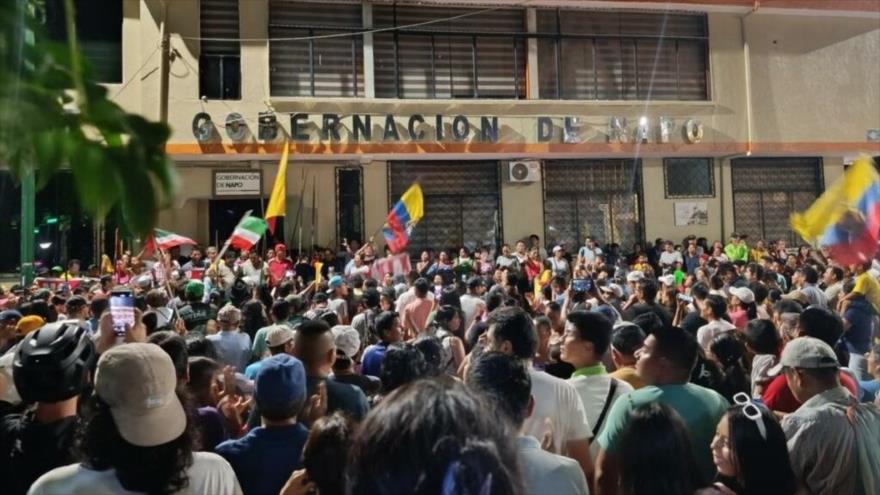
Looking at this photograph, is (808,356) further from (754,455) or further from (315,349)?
(315,349)

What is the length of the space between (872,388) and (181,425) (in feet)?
13.7

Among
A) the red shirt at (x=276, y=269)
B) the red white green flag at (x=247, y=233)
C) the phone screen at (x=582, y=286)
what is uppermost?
the red white green flag at (x=247, y=233)

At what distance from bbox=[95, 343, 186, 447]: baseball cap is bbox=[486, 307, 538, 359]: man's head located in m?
1.85

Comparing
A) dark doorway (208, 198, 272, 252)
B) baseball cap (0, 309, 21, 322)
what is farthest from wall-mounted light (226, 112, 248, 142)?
baseball cap (0, 309, 21, 322)

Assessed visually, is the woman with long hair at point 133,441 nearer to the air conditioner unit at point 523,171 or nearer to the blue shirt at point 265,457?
the blue shirt at point 265,457

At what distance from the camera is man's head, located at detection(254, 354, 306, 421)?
2.93m

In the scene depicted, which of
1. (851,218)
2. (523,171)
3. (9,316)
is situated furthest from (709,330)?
(523,171)

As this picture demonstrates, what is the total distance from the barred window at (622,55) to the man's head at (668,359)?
1329cm

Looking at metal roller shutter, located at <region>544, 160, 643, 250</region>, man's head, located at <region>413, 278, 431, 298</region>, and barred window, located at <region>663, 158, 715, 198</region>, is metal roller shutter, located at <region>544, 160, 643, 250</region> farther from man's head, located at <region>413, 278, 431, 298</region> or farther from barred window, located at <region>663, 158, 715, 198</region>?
man's head, located at <region>413, 278, 431, 298</region>

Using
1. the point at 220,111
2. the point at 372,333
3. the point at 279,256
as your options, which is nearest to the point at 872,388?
the point at 372,333

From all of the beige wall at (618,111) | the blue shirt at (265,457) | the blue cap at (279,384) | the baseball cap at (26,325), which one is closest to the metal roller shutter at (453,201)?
the beige wall at (618,111)

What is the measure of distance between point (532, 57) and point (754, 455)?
564 inches

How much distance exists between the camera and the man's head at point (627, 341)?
414 cm

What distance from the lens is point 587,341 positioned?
3.80 metres
